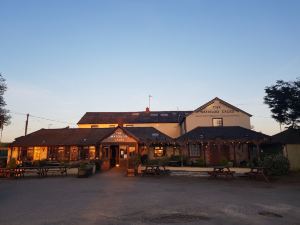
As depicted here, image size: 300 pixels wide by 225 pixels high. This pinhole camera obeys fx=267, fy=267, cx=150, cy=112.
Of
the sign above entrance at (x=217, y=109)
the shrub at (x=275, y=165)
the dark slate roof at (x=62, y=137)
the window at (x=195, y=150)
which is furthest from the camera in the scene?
the sign above entrance at (x=217, y=109)

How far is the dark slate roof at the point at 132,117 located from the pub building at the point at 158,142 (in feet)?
29.8

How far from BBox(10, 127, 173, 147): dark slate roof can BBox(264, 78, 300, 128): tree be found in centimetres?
1243

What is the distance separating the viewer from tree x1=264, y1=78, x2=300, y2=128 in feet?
Answer: 82.7

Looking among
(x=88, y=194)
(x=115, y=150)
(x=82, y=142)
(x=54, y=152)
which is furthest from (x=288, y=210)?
(x=54, y=152)

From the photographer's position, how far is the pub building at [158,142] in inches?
1176

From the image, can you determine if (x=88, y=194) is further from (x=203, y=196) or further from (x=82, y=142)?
(x=82, y=142)

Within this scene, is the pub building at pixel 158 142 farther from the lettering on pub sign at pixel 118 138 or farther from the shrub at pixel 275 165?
the shrub at pixel 275 165

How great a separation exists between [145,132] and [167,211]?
26372 millimetres

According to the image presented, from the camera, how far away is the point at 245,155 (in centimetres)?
3030

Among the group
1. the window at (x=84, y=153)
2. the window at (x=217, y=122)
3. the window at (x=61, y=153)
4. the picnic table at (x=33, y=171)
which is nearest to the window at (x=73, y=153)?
the window at (x=84, y=153)

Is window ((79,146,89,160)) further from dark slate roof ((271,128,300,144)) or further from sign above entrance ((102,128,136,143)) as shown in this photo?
dark slate roof ((271,128,300,144))

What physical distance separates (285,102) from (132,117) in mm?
27502

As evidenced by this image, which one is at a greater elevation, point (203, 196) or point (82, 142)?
point (82, 142)

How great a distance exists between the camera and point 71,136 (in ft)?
117
